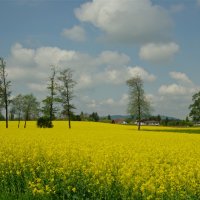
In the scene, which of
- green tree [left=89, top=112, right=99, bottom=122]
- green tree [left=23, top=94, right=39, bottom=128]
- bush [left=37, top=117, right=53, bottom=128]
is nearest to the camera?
bush [left=37, top=117, right=53, bottom=128]

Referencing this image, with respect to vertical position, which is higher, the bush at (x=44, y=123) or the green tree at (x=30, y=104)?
the green tree at (x=30, y=104)

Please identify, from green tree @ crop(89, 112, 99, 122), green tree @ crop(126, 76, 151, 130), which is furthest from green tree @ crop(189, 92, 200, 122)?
green tree @ crop(89, 112, 99, 122)

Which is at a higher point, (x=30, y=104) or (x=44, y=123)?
(x=30, y=104)

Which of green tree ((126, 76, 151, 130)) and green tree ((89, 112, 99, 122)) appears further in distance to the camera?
green tree ((89, 112, 99, 122))

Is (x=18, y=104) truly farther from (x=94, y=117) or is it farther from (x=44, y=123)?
(x=94, y=117)

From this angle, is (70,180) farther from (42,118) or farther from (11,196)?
(42,118)

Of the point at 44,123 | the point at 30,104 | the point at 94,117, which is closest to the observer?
the point at 44,123

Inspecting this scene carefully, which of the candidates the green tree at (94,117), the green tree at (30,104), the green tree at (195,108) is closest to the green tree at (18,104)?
the green tree at (30,104)

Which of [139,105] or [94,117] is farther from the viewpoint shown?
[94,117]

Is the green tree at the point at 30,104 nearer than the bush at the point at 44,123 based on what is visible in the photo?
No

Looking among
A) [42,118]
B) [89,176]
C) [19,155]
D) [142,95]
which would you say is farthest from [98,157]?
[142,95]

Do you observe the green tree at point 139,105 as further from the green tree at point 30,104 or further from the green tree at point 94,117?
the green tree at point 94,117

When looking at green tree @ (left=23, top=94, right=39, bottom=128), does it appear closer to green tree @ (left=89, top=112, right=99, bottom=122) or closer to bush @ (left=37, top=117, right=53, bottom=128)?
bush @ (left=37, top=117, right=53, bottom=128)

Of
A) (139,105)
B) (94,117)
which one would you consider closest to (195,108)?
(139,105)
